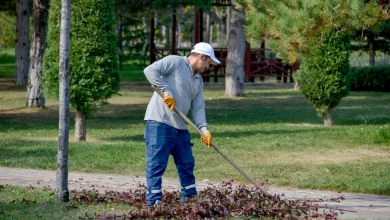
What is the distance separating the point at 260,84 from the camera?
31.5 m

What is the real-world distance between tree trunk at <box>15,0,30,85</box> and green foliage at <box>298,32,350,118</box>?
13.6 metres

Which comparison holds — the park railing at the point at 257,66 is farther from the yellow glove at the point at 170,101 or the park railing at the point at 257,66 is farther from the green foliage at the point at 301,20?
the yellow glove at the point at 170,101

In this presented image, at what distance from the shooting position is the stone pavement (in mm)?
7815

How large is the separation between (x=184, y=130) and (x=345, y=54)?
362 inches

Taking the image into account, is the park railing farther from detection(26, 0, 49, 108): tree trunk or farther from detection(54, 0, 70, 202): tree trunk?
detection(54, 0, 70, 202): tree trunk

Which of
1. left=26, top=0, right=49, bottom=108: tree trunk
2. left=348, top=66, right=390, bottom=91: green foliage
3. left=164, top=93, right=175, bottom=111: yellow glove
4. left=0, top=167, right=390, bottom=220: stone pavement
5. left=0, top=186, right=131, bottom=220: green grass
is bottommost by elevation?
left=0, top=167, right=390, bottom=220: stone pavement

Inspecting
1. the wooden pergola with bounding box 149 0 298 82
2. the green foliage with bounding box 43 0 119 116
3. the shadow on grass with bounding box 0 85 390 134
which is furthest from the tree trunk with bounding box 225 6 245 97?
the green foliage with bounding box 43 0 119 116

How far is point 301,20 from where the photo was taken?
8.75 metres

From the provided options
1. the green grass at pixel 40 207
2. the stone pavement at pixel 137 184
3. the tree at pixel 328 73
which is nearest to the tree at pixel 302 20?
the stone pavement at pixel 137 184

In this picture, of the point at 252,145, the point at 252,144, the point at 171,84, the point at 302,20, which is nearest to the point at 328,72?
the point at 252,144

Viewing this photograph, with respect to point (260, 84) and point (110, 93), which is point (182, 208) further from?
point (260, 84)

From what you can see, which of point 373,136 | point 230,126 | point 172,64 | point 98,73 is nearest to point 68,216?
point 172,64

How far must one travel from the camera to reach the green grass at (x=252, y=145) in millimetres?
10148

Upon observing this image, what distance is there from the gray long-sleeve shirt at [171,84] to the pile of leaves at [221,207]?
77 cm
